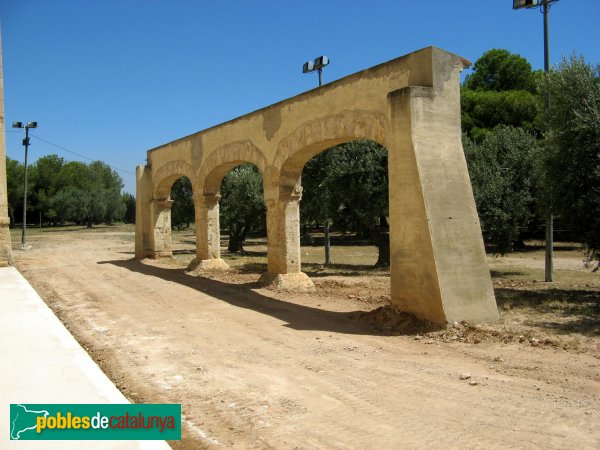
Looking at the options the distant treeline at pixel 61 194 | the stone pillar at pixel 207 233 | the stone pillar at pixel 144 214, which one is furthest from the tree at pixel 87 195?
the stone pillar at pixel 207 233

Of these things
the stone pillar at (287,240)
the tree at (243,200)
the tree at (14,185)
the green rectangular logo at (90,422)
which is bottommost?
the green rectangular logo at (90,422)

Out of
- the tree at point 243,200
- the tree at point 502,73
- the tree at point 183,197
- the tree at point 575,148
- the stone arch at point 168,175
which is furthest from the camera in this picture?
the tree at point 502,73

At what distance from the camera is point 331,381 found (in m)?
4.54

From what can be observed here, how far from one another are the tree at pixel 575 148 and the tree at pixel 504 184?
498cm

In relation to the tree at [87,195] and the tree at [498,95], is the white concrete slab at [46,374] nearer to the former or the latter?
the tree at [498,95]

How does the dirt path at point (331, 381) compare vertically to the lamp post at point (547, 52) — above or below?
below

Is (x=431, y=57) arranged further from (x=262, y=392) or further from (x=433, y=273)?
(x=262, y=392)

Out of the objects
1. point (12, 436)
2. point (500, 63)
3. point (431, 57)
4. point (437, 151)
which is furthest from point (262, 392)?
point (500, 63)

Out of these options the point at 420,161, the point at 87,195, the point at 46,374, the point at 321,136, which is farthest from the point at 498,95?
the point at 87,195

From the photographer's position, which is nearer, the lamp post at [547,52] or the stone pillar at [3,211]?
the lamp post at [547,52]

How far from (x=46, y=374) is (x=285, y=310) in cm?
472

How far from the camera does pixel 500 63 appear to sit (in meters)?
29.7

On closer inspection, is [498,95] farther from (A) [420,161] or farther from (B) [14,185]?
(B) [14,185]

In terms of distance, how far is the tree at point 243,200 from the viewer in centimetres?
2197
